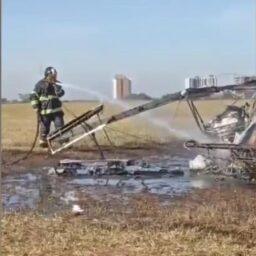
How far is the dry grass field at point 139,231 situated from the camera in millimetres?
6207

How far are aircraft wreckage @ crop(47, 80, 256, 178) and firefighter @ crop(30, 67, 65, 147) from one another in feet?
8.16

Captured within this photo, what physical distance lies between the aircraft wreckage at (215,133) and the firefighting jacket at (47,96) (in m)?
2.59

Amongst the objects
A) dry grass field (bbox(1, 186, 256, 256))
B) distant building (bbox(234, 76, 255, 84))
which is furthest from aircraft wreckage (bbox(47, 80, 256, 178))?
dry grass field (bbox(1, 186, 256, 256))

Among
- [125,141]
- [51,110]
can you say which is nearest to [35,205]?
[51,110]

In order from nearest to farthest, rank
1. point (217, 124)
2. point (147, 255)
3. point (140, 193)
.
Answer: point (147, 255), point (140, 193), point (217, 124)

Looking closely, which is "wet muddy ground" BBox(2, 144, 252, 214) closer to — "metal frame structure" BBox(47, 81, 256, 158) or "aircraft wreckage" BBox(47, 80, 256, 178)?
"aircraft wreckage" BBox(47, 80, 256, 178)

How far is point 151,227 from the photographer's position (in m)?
7.21

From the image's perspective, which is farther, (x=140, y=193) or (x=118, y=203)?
(x=140, y=193)

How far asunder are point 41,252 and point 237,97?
761 centimetres

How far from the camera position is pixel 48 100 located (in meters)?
17.1

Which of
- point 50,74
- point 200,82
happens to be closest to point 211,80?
point 200,82

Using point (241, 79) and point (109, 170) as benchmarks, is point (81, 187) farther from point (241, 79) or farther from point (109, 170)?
point (241, 79)

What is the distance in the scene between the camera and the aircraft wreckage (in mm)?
10992

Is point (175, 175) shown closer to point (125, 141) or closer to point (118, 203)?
point (118, 203)
